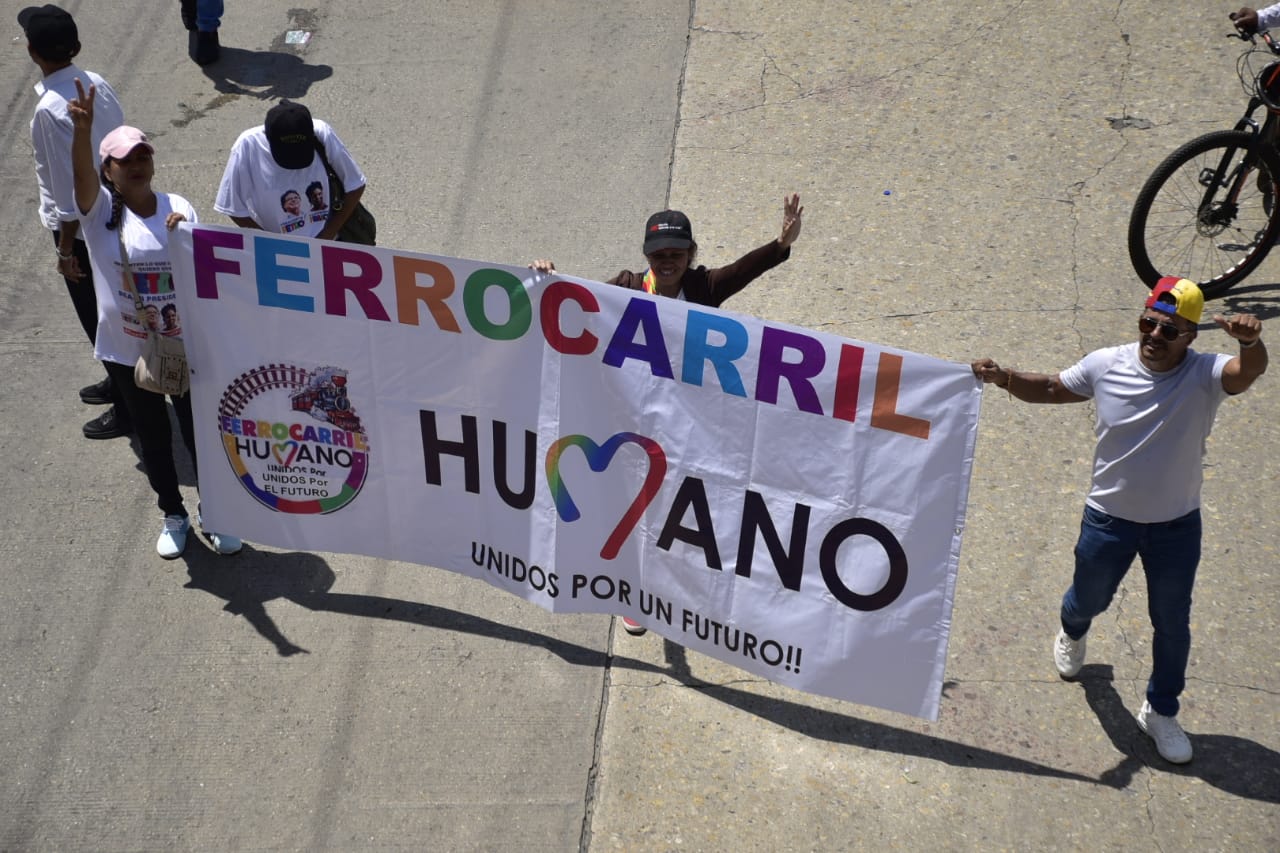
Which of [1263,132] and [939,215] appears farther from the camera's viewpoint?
[939,215]

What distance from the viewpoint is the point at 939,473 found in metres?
3.94

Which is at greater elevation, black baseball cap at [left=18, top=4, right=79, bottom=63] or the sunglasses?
black baseball cap at [left=18, top=4, right=79, bottom=63]

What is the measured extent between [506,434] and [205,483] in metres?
1.42

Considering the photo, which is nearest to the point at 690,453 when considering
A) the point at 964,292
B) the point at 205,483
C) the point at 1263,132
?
the point at 205,483

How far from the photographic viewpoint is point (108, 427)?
6.15 metres

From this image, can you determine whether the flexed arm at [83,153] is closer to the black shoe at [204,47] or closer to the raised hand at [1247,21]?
the black shoe at [204,47]

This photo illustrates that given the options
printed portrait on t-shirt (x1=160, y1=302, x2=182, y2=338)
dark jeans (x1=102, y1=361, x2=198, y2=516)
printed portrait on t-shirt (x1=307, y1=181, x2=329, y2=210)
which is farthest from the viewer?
printed portrait on t-shirt (x1=307, y1=181, x2=329, y2=210)

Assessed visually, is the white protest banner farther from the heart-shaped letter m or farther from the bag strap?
the bag strap

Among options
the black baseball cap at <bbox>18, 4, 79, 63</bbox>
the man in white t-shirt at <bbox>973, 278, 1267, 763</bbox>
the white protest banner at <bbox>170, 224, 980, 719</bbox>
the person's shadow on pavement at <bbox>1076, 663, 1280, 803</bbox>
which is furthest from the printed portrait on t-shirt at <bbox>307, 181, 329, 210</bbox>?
the person's shadow on pavement at <bbox>1076, 663, 1280, 803</bbox>

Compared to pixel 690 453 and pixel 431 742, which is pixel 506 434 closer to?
pixel 690 453

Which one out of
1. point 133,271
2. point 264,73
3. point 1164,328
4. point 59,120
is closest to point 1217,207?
point 1164,328

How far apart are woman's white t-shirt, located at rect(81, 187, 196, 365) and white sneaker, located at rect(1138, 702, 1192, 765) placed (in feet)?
13.4

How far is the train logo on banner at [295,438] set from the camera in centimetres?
471

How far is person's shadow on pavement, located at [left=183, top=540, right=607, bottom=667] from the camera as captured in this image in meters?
5.07
